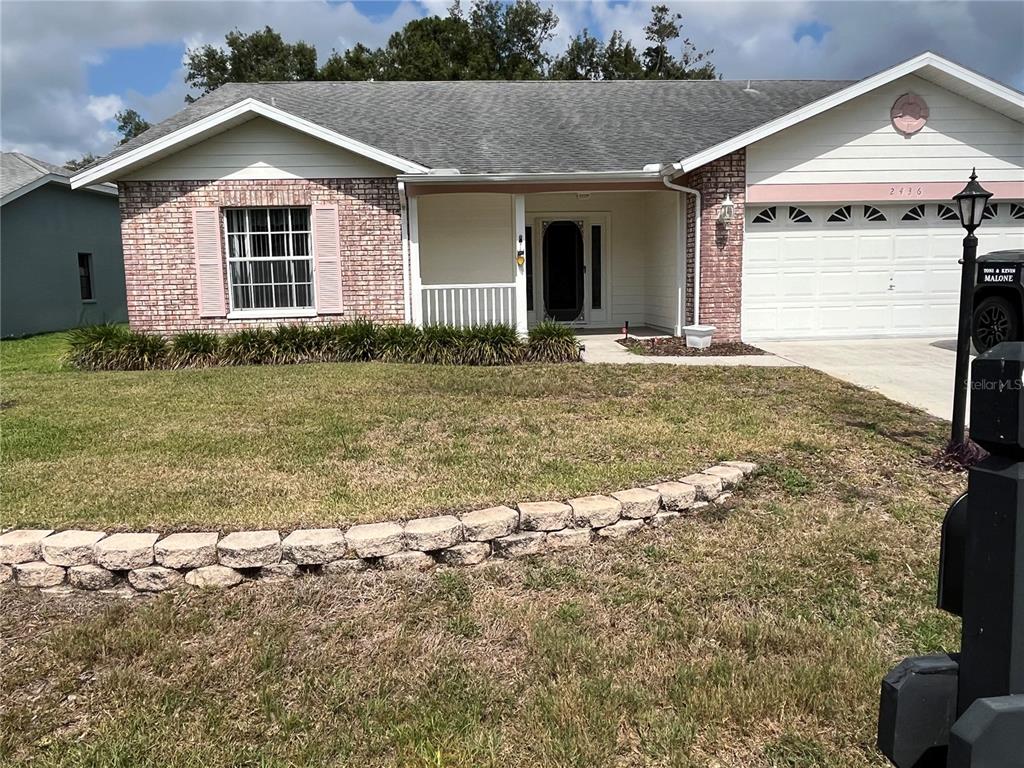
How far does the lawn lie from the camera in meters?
2.68

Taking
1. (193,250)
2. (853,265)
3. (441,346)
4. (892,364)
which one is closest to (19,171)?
(193,250)

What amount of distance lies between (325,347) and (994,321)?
30.1ft

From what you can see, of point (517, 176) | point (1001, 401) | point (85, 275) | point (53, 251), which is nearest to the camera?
point (1001, 401)

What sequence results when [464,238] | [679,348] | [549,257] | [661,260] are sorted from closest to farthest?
[679,348]
[464,238]
[661,260]
[549,257]

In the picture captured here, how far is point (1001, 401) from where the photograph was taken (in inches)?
45.8

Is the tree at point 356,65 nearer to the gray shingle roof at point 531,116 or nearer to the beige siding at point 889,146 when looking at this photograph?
the gray shingle roof at point 531,116

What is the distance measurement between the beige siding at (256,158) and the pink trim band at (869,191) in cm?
643

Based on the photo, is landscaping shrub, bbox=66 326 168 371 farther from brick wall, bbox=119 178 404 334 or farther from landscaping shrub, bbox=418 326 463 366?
landscaping shrub, bbox=418 326 463 366

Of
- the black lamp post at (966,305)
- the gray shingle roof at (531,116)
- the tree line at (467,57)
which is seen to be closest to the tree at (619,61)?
the tree line at (467,57)

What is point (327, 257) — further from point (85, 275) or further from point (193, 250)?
point (85, 275)

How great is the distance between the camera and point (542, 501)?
453cm

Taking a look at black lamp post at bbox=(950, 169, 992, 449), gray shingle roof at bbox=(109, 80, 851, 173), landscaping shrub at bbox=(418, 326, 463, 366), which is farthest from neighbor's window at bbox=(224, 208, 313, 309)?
black lamp post at bbox=(950, 169, 992, 449)

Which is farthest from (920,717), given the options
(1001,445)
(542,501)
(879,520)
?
(879,520)

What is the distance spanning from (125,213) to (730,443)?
10637mm
